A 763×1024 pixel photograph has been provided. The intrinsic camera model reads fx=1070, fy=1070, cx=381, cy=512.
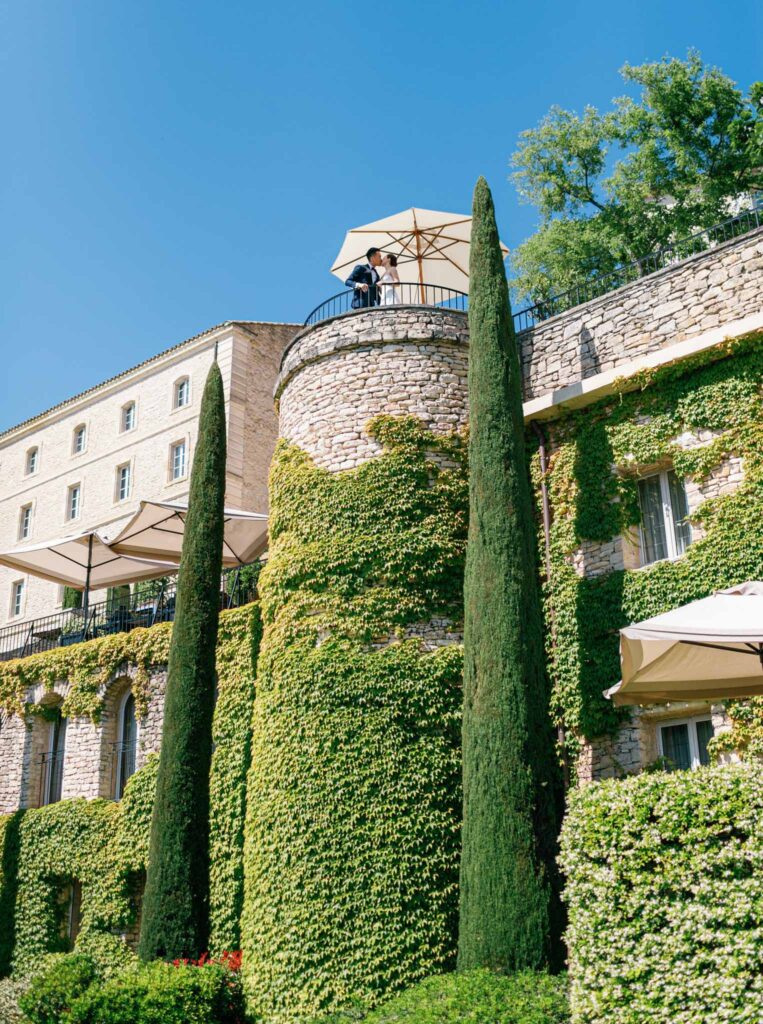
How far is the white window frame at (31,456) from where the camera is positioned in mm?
37500

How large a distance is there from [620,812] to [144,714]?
12363 mm

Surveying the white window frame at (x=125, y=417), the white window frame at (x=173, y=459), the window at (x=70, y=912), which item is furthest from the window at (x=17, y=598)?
the window at (x=70, y=912)

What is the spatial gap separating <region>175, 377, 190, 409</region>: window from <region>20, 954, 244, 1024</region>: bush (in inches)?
782

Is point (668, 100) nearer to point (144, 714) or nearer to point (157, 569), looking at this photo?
point (157, 569)

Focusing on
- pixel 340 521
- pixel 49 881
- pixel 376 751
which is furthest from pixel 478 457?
pixel 49 881

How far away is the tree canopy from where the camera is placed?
27.2 meters

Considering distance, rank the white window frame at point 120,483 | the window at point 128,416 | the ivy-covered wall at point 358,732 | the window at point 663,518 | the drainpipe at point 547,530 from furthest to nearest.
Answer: the window at point 128,416
the white window frame at point 120,483
the window at point 663,518
the drainpipe at point 547,530
the ivy-covered wall at point 358,732

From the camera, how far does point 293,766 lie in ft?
47.1

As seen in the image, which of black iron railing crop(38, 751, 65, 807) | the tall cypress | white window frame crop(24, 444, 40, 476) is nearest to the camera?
the tall cypress

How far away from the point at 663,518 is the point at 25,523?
27919mm

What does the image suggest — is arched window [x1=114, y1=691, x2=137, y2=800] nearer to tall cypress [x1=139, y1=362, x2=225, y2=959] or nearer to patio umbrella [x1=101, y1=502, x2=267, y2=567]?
patio umbrella [x1=101, y1=502, x2=267, y2=567]

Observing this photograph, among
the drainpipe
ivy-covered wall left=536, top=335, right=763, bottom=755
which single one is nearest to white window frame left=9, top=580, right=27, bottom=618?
the drainpipe

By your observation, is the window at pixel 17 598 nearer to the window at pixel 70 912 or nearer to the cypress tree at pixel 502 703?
the window at pixel 70 912

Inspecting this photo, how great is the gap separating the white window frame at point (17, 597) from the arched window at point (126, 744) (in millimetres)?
15975
